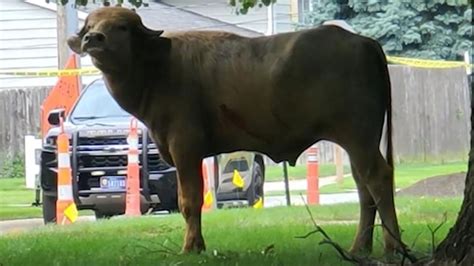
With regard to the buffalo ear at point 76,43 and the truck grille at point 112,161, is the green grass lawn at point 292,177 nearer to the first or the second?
the truck grille at point 112,161

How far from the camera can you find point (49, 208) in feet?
52.1

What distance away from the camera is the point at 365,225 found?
7.73m

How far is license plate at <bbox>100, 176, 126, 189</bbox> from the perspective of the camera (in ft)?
51.1

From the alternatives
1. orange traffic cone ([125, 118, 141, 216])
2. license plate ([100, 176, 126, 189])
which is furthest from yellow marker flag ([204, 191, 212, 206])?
license plate ([100, 176, 126, 189])

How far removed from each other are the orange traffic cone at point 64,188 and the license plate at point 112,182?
2.38 ft

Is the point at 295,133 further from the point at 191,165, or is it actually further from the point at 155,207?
the point at 155,207

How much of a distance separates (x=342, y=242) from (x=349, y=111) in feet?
6.29

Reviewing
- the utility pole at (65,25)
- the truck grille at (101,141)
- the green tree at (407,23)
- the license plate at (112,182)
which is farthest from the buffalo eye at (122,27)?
the green tree at (407,23)

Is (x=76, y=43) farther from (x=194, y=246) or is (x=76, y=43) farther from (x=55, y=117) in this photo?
(x=55, y=117)

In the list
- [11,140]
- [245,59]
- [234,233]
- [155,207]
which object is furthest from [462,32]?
[245,59]

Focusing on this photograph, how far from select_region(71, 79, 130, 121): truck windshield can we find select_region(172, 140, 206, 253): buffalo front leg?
8.83 m

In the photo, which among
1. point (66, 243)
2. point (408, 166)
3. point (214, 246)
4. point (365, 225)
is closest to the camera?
point (365, 225)

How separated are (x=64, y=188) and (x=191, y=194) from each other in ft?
23.9

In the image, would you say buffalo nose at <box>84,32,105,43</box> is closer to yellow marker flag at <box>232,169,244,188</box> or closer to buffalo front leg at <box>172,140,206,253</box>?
buffalo front leg at <box>172,140,206,253</box>
